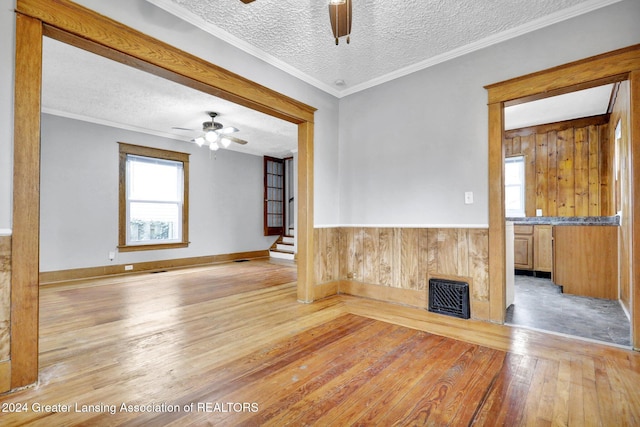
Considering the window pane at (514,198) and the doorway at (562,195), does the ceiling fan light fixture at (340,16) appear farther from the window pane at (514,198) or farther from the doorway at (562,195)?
the window pane at (514,198)

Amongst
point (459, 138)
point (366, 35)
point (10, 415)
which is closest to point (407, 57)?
point (366, 35)

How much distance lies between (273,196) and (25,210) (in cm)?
667

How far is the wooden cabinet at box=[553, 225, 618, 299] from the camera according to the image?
372 cm

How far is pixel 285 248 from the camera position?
7.64m

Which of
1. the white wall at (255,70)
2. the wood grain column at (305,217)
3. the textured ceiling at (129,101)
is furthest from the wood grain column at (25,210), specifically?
the wood grain column at (305,217)

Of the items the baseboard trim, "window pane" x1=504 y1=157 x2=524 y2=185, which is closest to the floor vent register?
the baseboard trim

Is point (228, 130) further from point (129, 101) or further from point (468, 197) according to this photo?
point (468, 197)

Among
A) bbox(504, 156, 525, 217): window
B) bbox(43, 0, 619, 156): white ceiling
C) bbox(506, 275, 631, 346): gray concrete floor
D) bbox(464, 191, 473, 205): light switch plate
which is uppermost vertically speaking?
bbox(43, 0, 619, 156): white ceiling

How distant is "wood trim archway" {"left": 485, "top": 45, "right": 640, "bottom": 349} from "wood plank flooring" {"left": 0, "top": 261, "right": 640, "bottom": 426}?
16.6 inches

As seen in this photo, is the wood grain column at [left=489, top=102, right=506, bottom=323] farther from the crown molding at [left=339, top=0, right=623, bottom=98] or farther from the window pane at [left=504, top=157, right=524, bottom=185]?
the window pane at [left=504, top=157, right=524, bottom=185]

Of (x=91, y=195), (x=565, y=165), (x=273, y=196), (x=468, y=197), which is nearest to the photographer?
(x=468, y=197)

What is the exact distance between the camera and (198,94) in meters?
4.15

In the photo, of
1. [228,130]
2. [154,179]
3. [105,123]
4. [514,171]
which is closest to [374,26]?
[228,130]

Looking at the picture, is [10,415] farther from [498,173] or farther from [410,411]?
[498,173]
